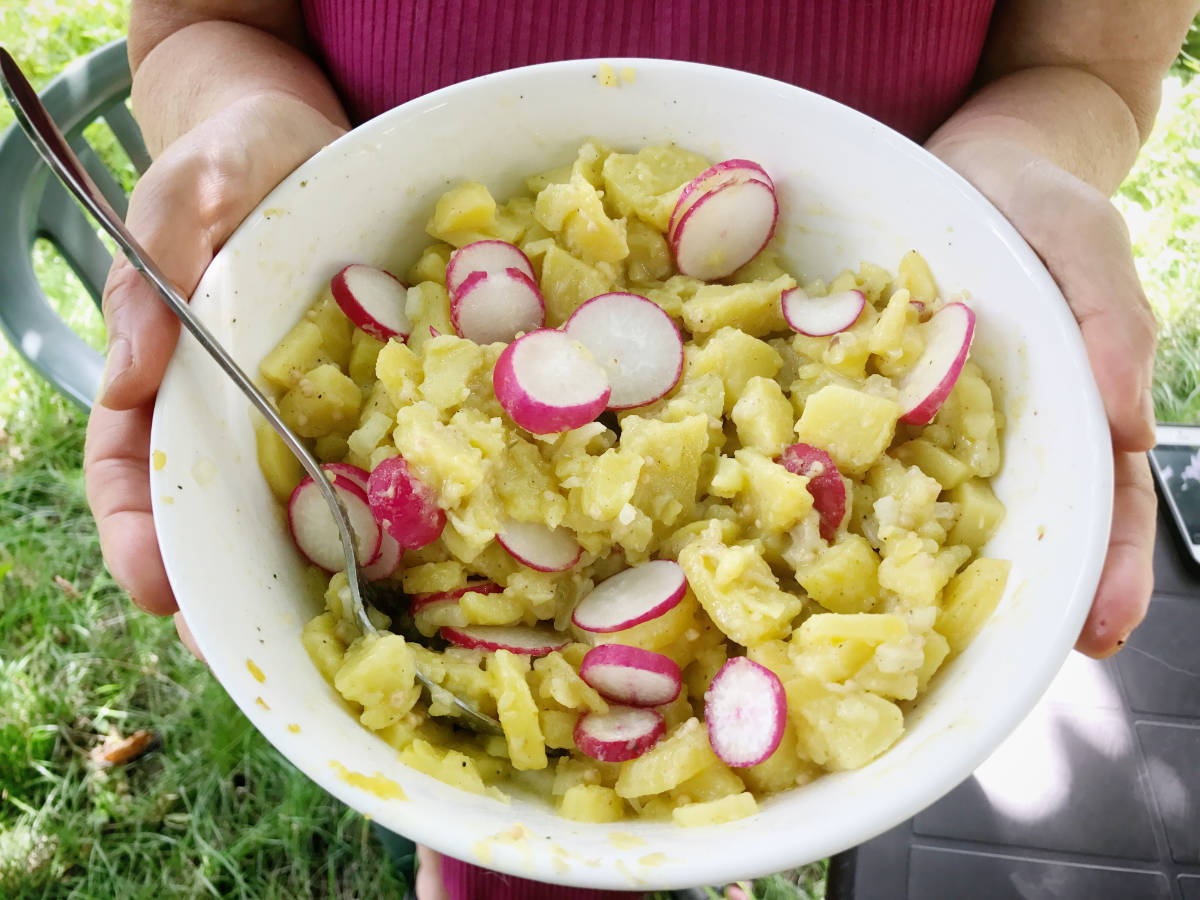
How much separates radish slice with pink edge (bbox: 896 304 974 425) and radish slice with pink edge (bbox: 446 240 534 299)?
0.59 meters

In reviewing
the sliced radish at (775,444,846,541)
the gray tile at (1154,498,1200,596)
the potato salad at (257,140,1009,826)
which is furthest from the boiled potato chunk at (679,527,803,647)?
the gray tile at (1154,498,1200,596)

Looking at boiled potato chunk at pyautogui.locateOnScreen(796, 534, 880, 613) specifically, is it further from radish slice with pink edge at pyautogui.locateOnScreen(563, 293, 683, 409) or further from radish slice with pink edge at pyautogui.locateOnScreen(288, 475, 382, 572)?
→ radish slice with pink edge at pyautogui.locateOnScreen(288, 475, 382, 572)

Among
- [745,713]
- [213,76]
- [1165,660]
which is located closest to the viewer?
[745,713]

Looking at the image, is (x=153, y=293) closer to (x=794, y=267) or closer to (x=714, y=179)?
(x=714, y=179)

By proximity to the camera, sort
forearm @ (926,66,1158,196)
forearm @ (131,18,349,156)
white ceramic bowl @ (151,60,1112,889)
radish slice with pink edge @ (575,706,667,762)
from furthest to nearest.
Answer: forearm @ (131,18,349,156), forearm @ (926,66,1158,196), radish slice with pink edge @ (575,706,667,762), white ceramic bowl @ (151,60,1112,889)

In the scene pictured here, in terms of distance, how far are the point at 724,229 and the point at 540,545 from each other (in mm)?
557

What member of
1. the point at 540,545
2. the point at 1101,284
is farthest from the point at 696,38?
the point at 540,545

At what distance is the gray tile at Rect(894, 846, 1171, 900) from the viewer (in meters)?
1.81

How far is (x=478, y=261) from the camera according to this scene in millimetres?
1470

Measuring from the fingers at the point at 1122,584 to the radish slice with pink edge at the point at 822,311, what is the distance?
0.44m

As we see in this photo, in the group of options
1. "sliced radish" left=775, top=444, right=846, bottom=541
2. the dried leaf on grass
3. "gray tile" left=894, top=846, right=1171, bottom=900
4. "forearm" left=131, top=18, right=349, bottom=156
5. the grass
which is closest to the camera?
"sliced radish" left=775, top=444, right=846, bottom=541

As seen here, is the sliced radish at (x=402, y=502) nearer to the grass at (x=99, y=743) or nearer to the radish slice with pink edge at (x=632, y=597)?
the radish slice with pink edge at (x=632, y=597)

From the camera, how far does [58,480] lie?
9.90ft

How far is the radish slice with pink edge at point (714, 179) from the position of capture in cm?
147
